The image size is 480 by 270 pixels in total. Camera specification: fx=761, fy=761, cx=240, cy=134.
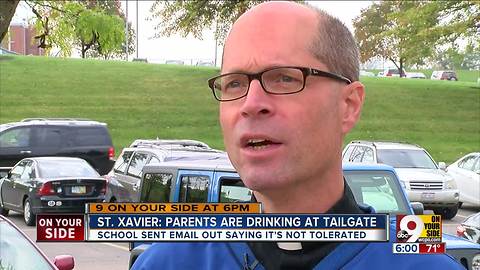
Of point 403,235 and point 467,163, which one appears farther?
point 467,163

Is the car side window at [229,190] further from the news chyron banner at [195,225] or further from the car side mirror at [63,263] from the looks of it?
the news chyron banner at [195,225]

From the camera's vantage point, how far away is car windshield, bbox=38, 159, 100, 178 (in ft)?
53.0

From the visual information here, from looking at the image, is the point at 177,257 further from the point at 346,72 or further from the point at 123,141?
the point at 123,141

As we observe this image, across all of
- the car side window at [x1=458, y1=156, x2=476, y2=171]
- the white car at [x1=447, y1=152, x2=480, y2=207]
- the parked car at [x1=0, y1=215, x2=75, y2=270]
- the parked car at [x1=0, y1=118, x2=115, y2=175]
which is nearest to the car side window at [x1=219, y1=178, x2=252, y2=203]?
the parked car at [x1=0, y1=215, x2=75, y2=270]

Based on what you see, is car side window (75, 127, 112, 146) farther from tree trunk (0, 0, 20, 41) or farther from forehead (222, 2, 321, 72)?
forehead (222, 2, 321, 72)

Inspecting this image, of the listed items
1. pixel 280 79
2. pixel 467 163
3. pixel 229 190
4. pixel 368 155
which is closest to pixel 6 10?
pixel 229 190

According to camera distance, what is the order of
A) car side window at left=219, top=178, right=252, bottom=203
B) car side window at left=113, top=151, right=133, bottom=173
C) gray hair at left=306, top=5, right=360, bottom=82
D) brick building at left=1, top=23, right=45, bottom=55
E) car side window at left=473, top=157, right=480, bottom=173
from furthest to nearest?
car side window at left=473, top=157, right=480, bottom=173
brick building at left=1, top=23, right=45, bottom=55
car side window at left=113, top=151, right=133, bottom=173
car side window at left=219, top=178, right=252, bottom=203
gray hair at left=306, top=5, right=360, bottom=82

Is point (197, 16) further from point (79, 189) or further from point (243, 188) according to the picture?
point (243, 188)

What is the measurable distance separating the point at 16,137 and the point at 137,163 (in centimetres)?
893

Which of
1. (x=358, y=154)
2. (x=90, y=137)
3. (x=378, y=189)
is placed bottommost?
(x=90, y=137)

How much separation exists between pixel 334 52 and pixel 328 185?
0.29 metres

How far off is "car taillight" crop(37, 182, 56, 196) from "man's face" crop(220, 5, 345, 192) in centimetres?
1438

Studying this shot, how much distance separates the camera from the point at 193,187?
8.09 m

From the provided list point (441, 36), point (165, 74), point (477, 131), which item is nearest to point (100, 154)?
point (441, 36)
